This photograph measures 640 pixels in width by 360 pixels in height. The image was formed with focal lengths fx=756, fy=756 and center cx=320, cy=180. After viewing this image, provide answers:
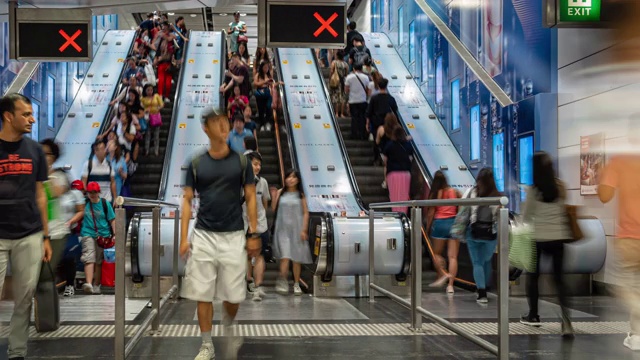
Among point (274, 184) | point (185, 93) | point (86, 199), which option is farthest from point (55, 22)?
point (185, 93)

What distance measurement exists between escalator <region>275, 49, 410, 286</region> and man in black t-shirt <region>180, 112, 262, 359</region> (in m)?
3.74

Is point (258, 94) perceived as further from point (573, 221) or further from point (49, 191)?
point (573, 221)

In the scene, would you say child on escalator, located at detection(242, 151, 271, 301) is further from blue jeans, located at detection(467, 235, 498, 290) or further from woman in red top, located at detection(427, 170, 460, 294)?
blue jeans, located at detection(467, 235, 498, 290)

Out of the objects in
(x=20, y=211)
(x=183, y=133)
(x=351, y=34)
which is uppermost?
(x=351, y=34)

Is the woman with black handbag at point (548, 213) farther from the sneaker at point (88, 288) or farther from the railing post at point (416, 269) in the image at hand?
the sneaker at point (88, 288)

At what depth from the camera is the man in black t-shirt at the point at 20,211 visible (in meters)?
4.48

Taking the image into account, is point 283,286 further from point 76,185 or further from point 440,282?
point 76,185

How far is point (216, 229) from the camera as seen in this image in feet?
16.0

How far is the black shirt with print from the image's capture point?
4.48 metres

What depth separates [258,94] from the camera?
14125mm

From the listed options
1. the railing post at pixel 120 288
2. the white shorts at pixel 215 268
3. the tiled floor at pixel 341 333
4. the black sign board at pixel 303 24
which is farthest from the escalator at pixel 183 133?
the railing post at pixel 120 288

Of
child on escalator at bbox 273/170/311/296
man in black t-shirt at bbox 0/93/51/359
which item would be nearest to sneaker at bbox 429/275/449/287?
child on escalator at bbox 273/170/311/296

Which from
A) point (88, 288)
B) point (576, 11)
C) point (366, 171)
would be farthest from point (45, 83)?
point (576, 11)

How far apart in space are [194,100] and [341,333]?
9973 millimetres
